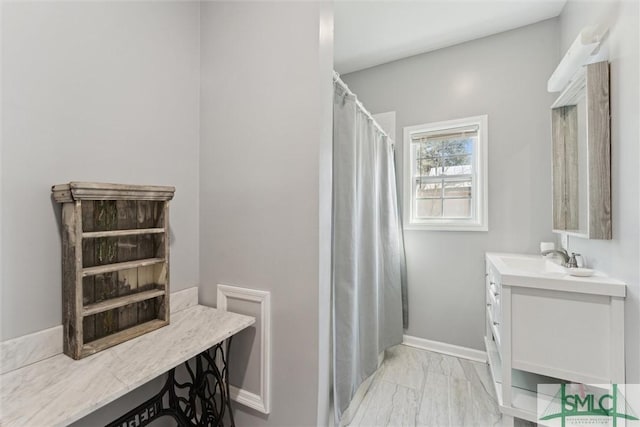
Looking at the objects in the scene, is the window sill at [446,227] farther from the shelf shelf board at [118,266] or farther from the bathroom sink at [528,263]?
the shelf shelf board at [118,266]

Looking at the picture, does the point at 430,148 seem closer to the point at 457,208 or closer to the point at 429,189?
the point at 429,189

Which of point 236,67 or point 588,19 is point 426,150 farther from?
point 236,67

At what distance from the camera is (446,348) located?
236 centimetres

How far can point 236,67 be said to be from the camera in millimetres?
1377

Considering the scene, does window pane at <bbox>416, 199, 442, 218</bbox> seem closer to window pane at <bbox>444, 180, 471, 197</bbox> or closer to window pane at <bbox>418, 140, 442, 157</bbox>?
window pane at <bbox>444, 180, 471, 197</bbox>

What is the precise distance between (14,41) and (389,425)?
237cm

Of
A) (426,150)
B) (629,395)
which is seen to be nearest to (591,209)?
(629,395)

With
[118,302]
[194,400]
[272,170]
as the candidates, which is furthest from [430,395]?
[118,302]

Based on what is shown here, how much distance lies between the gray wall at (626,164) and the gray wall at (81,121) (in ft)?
6.60

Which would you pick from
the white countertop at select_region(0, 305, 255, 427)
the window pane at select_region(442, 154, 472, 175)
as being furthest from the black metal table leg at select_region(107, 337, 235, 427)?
the window pane at select_region(442, 154, 472, 175)

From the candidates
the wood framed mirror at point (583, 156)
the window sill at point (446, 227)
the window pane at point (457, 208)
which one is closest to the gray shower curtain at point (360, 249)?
the window sill at point (446, 227)

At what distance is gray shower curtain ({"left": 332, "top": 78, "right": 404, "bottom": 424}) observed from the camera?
1466 mm

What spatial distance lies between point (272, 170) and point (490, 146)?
76.7 inches

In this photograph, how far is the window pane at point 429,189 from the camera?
8.29 ft
